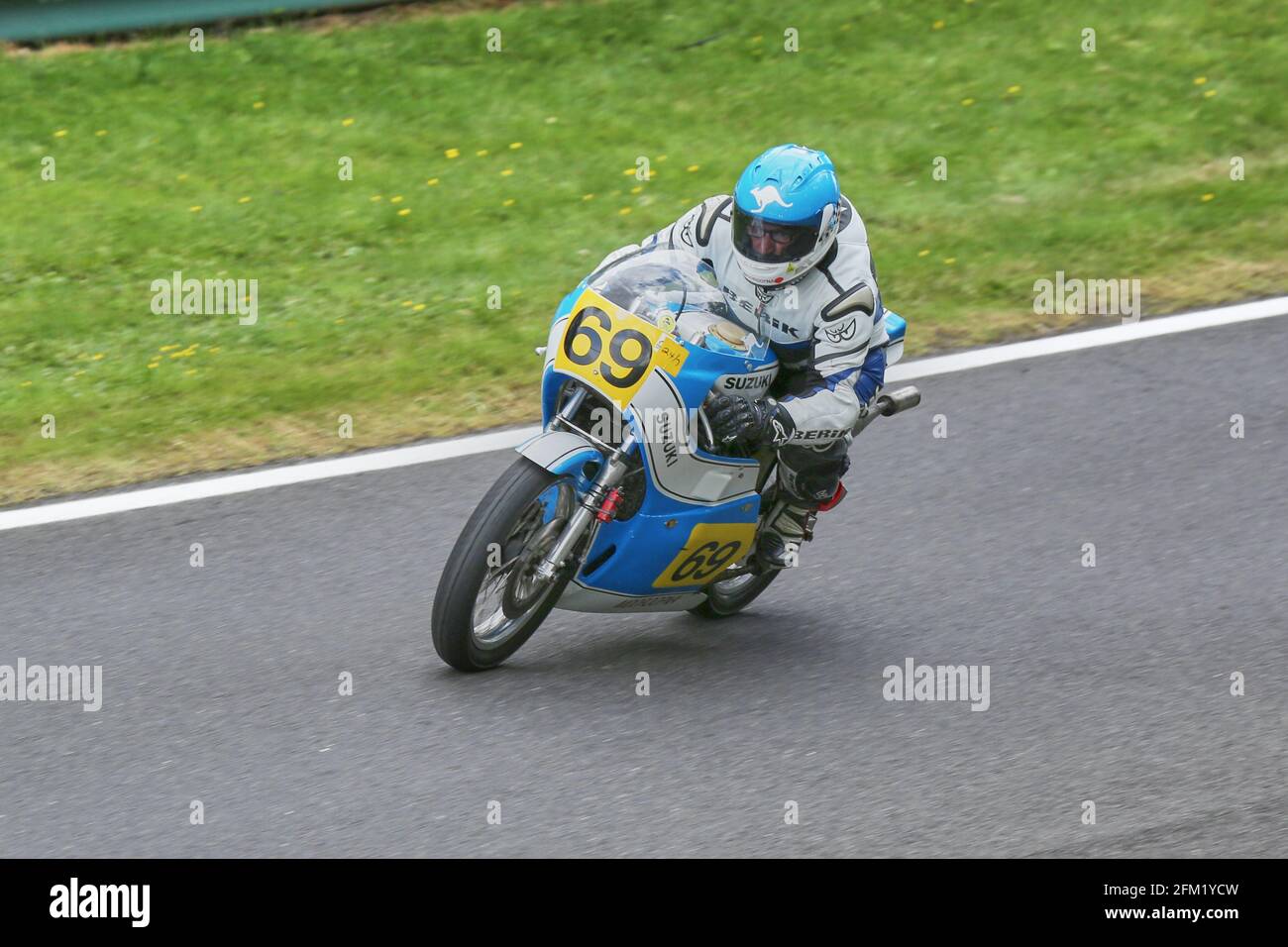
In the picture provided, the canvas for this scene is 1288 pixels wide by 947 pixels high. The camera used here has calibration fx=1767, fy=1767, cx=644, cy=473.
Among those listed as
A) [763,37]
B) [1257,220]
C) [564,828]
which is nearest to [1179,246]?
[1257,220]

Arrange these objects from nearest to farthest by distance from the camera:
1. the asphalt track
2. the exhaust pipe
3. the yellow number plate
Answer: the asphalt track
the yellow number plate
the exhaust pipe

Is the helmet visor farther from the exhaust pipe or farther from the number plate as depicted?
the exhaust pipe

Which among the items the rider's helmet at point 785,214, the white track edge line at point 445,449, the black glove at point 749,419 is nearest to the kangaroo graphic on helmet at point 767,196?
the rider's helmet at point 785,214

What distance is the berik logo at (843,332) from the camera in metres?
5.70

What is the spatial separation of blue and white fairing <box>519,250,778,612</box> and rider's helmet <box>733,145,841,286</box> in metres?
0.27

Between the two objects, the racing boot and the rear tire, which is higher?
the racing boot

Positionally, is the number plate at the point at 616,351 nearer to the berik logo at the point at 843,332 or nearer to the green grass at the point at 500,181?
the berik logo at the point at 843,332

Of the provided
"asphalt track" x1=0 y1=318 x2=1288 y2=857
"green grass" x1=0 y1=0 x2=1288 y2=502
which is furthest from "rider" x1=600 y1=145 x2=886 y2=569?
"green grass" x1=0 y1=0 x2=1288 y2=502

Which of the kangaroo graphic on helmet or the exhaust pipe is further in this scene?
the exhaust pipe

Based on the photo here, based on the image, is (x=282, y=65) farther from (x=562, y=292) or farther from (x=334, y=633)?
(x=334, y=633)

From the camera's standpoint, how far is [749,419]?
5594 millimetres

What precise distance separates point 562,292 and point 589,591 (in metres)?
3.86

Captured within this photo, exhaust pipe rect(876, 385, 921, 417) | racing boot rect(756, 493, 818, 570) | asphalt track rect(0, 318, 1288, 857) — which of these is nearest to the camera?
asphalt track rect(0, 318, 1288, 857)

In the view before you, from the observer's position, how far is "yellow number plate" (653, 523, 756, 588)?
6.07 meters
